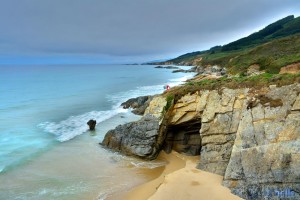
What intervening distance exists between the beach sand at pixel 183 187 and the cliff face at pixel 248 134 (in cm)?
73

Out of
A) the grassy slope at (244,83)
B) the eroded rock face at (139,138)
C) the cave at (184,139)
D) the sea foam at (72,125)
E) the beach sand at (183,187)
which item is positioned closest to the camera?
the beach sand at (183,187)

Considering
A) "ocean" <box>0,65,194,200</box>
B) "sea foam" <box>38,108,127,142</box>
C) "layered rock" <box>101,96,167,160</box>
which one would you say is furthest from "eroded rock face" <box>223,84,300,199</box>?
"sea foam" <box>38,108,127,142</box>

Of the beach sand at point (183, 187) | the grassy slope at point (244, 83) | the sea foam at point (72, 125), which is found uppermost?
the grassy slope at point (244, 83)

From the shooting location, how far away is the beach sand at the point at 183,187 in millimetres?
14633

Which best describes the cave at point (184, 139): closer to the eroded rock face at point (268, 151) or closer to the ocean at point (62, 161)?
the ocean at point (62, 161)

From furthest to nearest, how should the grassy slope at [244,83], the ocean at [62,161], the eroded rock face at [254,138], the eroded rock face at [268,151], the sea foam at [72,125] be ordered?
the sea foam at [72,125] < the ocean at [62,161] < the grassy slope at [244,83] < the eroded rock face at [254,138] < the eroded rock face at [268,151]

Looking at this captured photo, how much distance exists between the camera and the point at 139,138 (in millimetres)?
22047

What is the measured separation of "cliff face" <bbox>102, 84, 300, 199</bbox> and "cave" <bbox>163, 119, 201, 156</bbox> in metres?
0.12

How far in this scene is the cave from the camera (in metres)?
21.6

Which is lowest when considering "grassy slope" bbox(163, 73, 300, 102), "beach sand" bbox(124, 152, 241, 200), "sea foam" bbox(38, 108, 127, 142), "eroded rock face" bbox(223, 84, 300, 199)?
"beach sand" bbox(124, 152, 241, 200)

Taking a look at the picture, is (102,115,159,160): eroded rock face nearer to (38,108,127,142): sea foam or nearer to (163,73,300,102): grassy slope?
(163,73,300,102): grassy slope

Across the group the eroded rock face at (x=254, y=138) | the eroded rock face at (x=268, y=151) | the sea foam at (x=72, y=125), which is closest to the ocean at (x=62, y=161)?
the sea foam at (x=72, y=125)

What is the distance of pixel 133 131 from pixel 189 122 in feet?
16.2

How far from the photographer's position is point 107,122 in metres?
35.6
